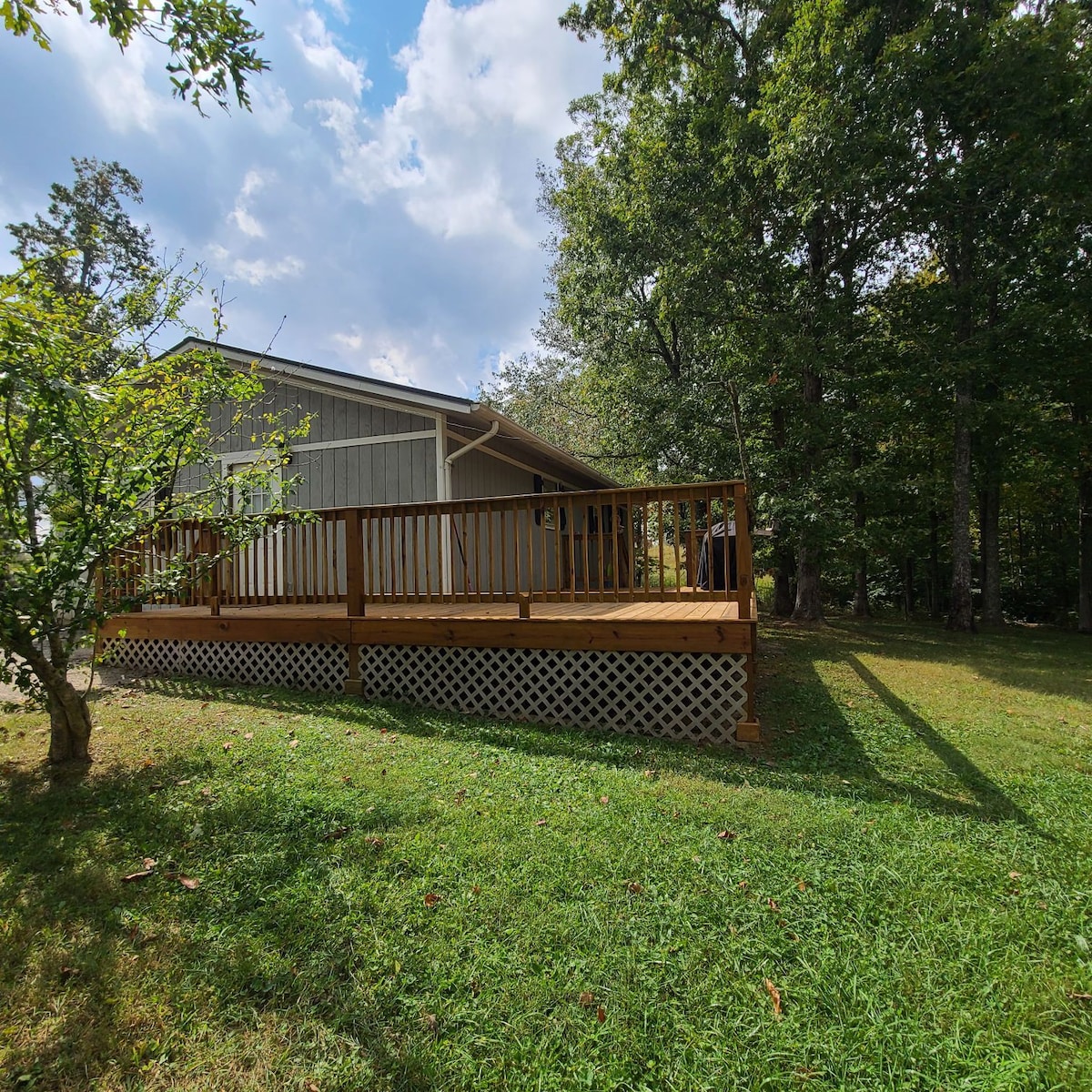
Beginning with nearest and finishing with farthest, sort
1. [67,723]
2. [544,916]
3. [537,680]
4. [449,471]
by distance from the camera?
[544,916], [67,723], [537,680], [449,471]

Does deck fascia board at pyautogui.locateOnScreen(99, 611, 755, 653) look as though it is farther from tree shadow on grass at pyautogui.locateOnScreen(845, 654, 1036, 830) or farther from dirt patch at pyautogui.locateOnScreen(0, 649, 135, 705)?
tree shadow on grass at pyautogui.locateOnScreen(845, 654, 1036, 830)

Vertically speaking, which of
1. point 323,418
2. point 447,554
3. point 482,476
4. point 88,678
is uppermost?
point 323,418

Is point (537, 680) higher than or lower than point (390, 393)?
lower

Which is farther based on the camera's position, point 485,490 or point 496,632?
point 485,490

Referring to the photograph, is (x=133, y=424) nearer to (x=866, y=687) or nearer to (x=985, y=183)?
(x=866, y=687)

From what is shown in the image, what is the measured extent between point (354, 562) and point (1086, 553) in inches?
588

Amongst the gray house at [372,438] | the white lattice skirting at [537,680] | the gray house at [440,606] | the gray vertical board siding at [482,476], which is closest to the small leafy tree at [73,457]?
the gray house at [440,606]

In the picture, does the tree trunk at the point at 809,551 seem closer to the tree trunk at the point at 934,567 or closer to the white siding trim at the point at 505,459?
the white siding trim at the point at 505,459

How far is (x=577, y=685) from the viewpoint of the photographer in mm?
4750

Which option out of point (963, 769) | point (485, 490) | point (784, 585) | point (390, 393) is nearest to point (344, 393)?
point (390, 393)

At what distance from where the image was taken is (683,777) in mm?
3604

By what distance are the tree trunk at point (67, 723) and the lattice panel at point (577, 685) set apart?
2188mm

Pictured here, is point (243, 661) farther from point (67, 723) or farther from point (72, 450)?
point (72, 450)

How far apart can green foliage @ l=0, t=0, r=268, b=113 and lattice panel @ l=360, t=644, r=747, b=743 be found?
4266 mm
